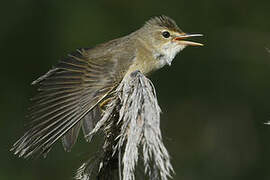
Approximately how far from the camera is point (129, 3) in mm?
7520

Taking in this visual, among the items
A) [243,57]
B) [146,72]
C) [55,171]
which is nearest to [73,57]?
[146,72]

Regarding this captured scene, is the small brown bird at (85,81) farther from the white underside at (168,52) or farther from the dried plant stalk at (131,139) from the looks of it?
the dried plant stalk at (131,139)

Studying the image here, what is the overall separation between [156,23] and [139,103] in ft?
8.20

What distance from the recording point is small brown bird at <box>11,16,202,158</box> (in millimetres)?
3420

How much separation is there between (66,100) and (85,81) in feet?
1.12

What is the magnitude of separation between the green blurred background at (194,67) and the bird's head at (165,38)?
206 centimetres

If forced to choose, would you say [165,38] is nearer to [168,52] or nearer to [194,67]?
[168,52]

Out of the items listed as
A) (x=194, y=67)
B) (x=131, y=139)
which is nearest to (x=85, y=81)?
(x=131, y=139)

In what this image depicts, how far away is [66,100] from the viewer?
3.72m

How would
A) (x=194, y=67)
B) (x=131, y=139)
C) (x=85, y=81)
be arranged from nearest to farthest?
(x=131, y=139)
(x=85, y=81)
(x=194, y=67)

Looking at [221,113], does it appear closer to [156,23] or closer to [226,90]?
[226,90]

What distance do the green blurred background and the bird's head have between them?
206 centimetres

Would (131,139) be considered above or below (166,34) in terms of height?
below

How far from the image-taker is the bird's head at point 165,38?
5051 millimetres
